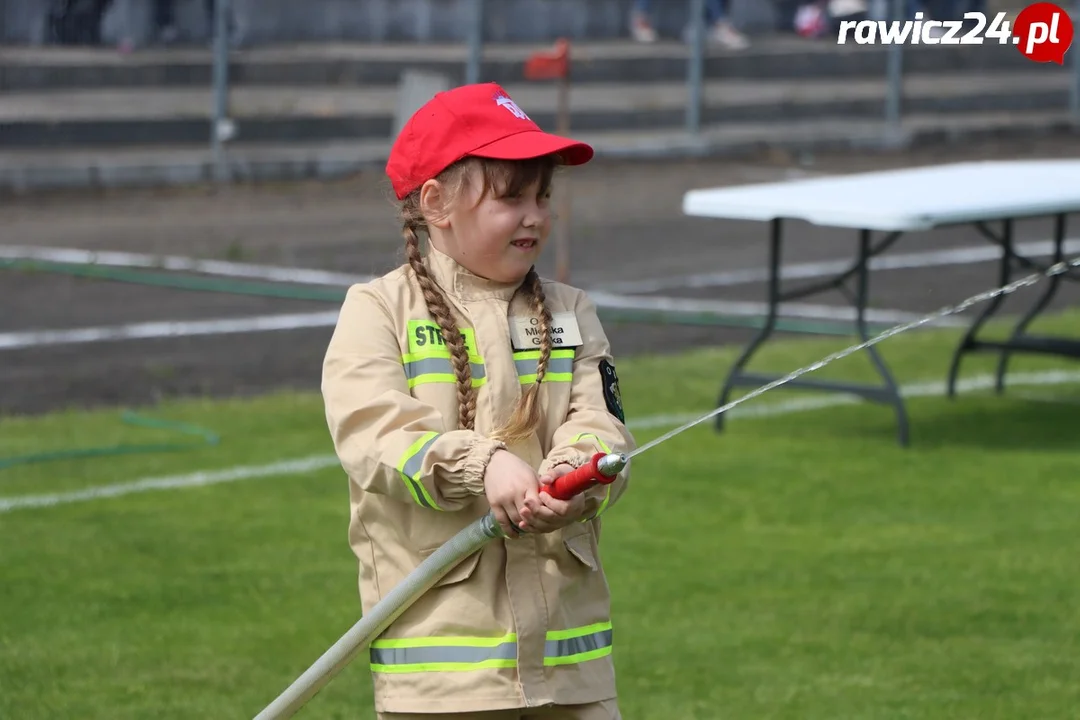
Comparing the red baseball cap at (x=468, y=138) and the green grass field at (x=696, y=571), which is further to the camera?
the green grass field at (x=696, y=571)

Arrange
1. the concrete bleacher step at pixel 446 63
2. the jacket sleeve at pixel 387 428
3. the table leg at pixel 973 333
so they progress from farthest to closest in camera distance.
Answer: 1. the concrete bleacher step at pixel 446 63
2. the table leg at pixel 973 333
3. the jacket sleeve at pixel 387 428

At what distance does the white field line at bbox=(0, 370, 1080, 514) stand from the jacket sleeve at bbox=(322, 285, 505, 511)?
4.13 meters

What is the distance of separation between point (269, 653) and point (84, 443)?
3206mm

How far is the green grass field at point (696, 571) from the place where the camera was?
539cm

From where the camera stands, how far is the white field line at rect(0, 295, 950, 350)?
448 inches

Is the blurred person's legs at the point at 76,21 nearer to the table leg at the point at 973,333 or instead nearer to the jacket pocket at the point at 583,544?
the table leg at the point at 973,333

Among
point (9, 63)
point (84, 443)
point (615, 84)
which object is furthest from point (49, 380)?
point (615, 84)

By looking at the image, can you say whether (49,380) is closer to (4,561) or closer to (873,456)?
(4,561)

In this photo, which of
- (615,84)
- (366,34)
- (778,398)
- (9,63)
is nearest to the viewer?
(778,398)

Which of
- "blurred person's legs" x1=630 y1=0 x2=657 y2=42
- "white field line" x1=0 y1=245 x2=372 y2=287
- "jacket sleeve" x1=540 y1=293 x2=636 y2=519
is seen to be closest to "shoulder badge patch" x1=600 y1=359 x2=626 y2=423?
"jacket sleeve" x1=540 y1=293 x2=636 y2=519

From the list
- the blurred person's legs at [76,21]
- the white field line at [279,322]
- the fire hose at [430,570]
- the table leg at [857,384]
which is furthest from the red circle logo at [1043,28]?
the fire hose at [430,570]

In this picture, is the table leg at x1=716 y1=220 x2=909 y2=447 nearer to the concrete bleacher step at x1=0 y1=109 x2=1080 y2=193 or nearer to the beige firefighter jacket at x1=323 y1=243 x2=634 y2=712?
the beige firefighter jacket at x1=323 y1=243 x2=634 y2=712

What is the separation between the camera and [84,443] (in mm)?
8602

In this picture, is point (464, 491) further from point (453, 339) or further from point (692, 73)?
point (692, 73)
